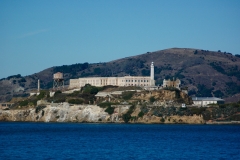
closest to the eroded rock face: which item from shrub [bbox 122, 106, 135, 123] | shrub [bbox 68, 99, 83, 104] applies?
shrub [bbox 68, 99, 83, 104]

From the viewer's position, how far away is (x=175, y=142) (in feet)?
245

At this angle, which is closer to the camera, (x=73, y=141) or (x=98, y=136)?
(x=73, y=141)

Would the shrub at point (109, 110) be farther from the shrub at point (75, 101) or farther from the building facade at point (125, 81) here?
the building facade at point (125, 81)

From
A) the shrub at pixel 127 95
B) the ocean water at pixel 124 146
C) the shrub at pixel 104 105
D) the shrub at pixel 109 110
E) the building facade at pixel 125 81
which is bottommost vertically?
the ocean water at pixel 124 146

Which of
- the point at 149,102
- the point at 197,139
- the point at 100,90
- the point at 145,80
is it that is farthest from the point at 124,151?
the point at 145,80

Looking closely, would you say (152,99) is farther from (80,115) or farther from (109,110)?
(80,115)

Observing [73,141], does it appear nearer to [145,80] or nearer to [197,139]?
[197,139]

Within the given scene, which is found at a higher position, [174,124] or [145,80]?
[145,80]

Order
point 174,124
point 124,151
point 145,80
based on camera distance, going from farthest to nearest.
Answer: point 145,80, point 174,124, point 124,151

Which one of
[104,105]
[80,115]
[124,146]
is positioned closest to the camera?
[124,146]

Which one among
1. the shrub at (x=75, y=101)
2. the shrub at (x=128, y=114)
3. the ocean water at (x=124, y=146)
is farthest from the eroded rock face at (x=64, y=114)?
the ocean water at (x=124, y=146)

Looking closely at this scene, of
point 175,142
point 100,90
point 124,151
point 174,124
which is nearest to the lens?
point 124,151

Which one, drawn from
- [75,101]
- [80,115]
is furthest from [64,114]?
[75,101]

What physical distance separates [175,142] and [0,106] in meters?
94.9
